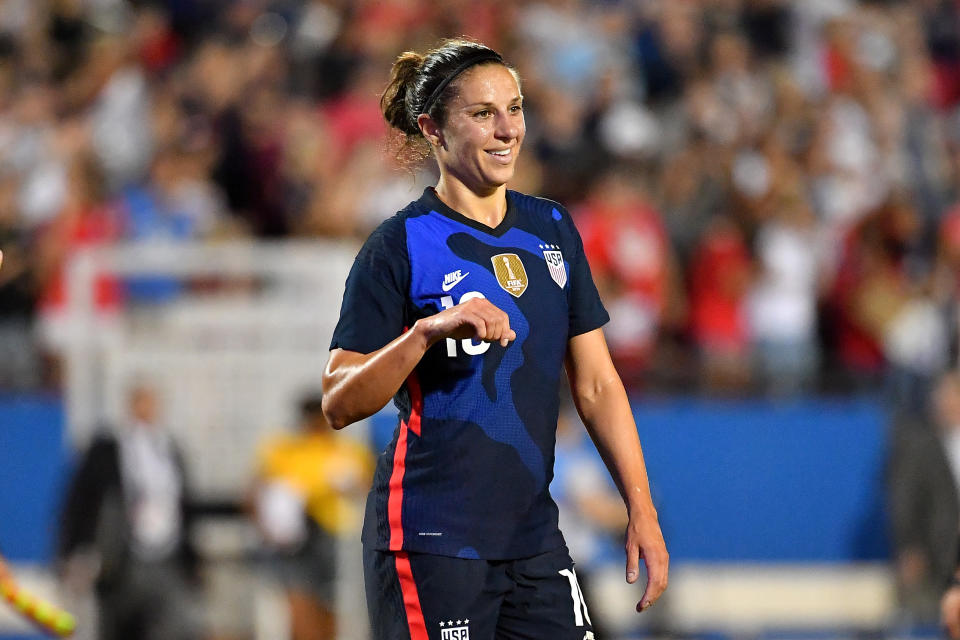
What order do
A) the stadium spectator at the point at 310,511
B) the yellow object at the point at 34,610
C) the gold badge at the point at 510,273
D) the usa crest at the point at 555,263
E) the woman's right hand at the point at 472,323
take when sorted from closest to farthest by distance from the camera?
1. the woman's right hand at the point at 472,323
2. the gold badge at the point at 510,273
3. the usa crest at the point at 555,263
4. the yellow object at the point at 34,610
5. the stadium spectator at the point at 310,511

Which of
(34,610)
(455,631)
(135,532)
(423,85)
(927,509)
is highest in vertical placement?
(423,85)

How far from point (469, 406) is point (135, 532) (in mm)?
6272

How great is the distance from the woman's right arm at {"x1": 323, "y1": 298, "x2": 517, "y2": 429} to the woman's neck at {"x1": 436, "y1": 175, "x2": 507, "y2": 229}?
0.40m

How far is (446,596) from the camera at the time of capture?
12.6 ft

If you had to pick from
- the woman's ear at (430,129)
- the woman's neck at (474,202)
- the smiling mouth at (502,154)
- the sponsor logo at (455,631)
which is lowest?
the sponsor logo at (455,631)

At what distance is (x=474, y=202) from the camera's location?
408cm

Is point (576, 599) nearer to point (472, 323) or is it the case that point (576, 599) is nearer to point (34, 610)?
point (472, 323)

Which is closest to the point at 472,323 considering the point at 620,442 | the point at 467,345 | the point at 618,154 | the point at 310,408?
the point at 467,345

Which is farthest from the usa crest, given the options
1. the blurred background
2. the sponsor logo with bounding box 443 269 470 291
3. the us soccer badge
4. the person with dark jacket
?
the person with dark jacket

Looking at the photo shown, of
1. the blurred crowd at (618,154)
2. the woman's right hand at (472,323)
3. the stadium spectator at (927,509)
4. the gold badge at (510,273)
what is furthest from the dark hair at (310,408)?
the woman's right hand at (472,323)

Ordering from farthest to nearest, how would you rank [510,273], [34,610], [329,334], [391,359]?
[329,334] < [34,610] < [510,273] < [391,359]

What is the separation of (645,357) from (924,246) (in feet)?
7.13

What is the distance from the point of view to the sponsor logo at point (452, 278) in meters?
3.92

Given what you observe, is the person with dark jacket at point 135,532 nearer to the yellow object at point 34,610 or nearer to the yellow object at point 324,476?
the yellow object at point 324,476
